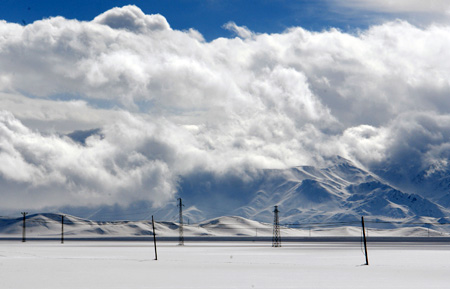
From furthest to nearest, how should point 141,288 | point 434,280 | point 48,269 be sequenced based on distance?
point 48,269 < point 434,280 < point 141,288

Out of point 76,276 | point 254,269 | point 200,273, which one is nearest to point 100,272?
point 76,276

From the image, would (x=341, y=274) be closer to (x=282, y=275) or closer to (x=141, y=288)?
(x=282, y=275)

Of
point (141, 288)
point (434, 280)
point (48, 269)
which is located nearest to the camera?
point (141, 288)

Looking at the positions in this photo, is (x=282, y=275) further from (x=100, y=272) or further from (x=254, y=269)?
(x=100, y=272)

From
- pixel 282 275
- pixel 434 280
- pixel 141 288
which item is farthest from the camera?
pixel 282 275

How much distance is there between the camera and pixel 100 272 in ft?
187

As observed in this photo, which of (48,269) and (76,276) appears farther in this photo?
(48,269)

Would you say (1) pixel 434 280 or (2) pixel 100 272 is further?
(2) pixel 100 272

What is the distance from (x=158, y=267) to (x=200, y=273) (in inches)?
359

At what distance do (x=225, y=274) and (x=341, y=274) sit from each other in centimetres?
980

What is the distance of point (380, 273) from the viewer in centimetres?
5747

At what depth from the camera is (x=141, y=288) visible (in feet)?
143

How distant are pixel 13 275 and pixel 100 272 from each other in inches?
287

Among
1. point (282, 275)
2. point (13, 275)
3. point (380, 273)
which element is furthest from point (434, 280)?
point (13, 275)
